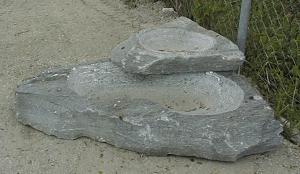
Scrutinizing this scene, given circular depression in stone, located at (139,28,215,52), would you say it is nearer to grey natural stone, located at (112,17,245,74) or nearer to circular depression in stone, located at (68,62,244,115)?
grey natural stone, located at (112,17,245,74)

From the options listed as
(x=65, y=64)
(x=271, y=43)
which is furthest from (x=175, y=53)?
(x=65, y=64)

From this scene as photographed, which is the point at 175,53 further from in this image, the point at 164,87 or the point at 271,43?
the point at 271,43

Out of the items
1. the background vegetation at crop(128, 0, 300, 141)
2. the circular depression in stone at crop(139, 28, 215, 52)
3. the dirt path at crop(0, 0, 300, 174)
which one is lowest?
the dirt path at crop(0, 0, 300, 174)

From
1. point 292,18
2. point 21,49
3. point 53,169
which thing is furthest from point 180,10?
point 53,169

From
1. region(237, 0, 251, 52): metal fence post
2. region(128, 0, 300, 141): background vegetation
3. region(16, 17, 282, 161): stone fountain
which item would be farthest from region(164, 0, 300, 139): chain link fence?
region(16, 17, 282, 161): stone fountain

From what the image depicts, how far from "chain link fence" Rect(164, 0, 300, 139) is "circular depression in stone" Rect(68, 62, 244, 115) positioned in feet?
1.33

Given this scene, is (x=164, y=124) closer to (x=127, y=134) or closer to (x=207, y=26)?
Answer: (x=127, y=134)

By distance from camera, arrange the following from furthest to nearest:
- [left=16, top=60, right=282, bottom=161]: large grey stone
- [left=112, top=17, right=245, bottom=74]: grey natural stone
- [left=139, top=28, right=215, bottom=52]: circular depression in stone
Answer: [left=139, top=28, right=215, bottom=52]: circular depression in stone, [left=112, top=17, right=245, bottom=74]: grey natural stone, [left=16, top=60, right=282, bottom=161]: large grey stone

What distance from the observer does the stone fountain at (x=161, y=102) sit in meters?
2.49

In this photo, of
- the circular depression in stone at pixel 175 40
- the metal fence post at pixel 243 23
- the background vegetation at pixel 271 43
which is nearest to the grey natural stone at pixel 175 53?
the circular depression in stone at pixel 175 40

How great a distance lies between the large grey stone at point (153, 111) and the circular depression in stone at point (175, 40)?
242 mm

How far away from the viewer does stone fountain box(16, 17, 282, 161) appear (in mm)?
2490

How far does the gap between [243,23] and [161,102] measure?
71cm

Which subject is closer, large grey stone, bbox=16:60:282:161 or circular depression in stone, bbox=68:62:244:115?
large grey stone, bbox=16:60:282:161
